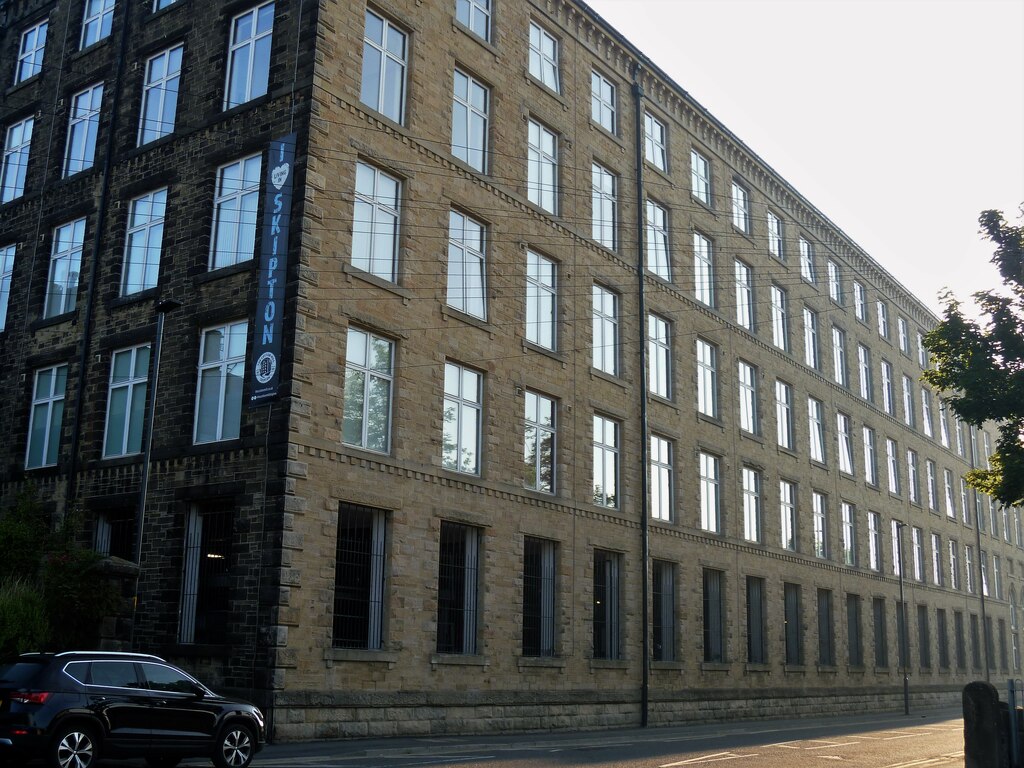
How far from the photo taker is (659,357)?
34.0 meters

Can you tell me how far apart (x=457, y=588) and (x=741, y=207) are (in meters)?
22.2

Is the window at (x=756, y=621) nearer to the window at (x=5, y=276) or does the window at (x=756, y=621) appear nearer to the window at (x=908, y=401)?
the window at (x=908, y=401)

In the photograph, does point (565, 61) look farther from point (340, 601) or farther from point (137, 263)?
point (340, 601)

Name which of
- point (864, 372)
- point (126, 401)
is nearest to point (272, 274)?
point (126, 401)

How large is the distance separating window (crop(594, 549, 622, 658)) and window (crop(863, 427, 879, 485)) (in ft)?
72.3

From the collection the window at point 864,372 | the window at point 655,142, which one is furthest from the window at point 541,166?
the window at point 864,372

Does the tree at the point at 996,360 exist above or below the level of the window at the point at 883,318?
below

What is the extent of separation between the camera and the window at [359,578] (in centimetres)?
2170

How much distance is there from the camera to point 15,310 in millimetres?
28656

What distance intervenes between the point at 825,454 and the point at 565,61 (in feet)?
68.7

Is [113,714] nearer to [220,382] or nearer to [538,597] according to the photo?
[220,382]

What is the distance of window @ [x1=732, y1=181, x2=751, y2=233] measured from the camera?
4038 centimetres

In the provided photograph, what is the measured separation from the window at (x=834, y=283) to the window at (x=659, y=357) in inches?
632

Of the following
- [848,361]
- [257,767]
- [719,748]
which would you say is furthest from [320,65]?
[848,361]
